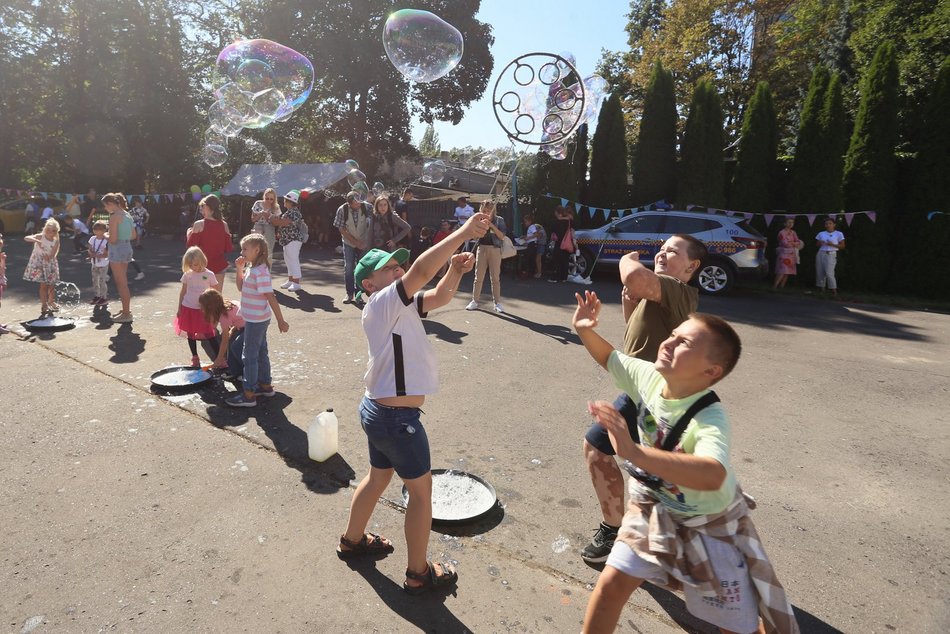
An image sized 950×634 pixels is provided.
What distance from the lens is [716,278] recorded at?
11867 millimetres

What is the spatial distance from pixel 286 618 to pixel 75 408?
11.2 ft

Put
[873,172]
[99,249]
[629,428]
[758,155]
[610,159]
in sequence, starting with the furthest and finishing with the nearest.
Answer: [610,159] → [758,155] → [873,172] → [99,249] → [629,428]

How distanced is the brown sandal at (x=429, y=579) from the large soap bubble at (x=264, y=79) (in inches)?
260

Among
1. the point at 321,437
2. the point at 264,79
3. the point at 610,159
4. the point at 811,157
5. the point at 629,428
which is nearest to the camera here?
the point at 629,428

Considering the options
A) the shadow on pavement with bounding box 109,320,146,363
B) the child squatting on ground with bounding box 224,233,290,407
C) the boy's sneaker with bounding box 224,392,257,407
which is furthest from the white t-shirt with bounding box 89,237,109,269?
the boy's sneaker with bounding box 224,392,257,407

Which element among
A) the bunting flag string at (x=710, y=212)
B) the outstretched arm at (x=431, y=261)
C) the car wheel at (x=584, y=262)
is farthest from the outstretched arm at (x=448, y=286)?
the bunting flag string at (x=710, y=212)

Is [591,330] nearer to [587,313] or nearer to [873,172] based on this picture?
[587,313]

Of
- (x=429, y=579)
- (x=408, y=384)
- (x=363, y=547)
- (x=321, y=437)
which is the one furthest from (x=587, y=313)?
(x=321, y=437)

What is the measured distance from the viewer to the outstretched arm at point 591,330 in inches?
94.5

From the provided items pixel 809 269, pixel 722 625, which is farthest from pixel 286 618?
pixel 809 269

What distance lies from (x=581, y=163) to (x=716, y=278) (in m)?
5.85

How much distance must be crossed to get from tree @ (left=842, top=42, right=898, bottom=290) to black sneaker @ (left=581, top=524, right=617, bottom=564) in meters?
13.1

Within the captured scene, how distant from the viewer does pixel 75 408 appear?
4.79 meters

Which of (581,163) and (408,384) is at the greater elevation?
(581,163)
